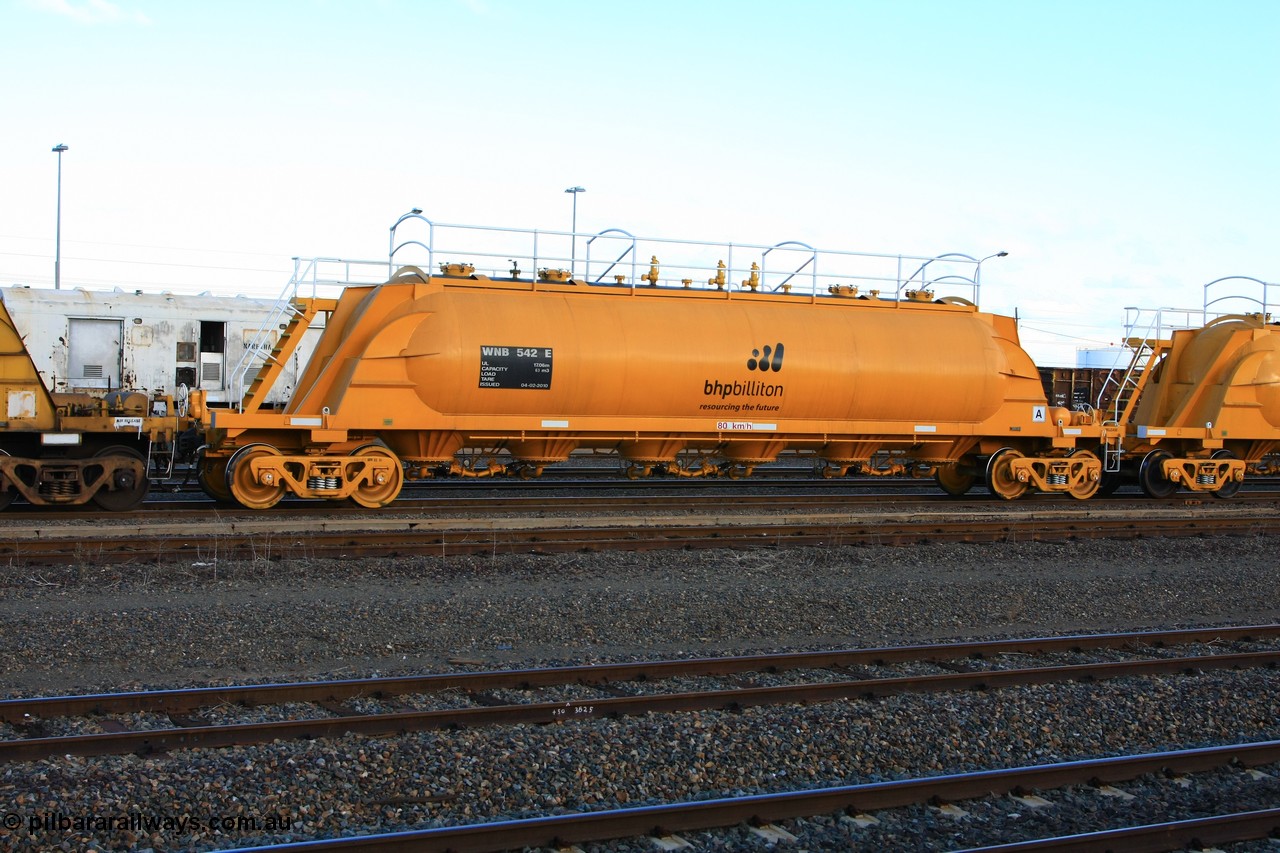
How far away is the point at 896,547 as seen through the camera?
1402 centimetres

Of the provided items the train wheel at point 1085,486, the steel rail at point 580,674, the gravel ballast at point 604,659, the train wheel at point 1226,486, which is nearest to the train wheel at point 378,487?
the gravel ballast at point 604,659

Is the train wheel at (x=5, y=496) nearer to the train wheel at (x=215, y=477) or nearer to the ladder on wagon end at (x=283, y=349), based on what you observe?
the train wheel at (x=215, y=477)

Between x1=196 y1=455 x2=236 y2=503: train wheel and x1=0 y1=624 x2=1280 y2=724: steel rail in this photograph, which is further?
x1=196 y1=455 x2=236 y2=503: train wheel

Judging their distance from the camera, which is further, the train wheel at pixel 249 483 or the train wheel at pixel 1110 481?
the train wheel at pixel 1110 481

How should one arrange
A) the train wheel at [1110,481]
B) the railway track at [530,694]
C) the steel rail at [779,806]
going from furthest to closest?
the train wheel at [1110,481] → the railway track at [530,694] → the steel rail at [779,806]

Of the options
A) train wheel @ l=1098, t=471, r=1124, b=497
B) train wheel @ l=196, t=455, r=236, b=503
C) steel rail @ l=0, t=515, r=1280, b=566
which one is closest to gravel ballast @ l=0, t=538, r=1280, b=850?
steel rail @ l=0, t=515, r=1280, b=566

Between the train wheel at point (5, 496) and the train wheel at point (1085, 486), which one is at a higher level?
the train wheel at point (1085, 486)

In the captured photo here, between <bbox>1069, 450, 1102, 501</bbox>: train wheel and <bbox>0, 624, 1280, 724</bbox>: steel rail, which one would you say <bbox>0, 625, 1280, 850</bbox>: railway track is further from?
<bbox>1069, 450, 1102, 501</bbox>: train wheel

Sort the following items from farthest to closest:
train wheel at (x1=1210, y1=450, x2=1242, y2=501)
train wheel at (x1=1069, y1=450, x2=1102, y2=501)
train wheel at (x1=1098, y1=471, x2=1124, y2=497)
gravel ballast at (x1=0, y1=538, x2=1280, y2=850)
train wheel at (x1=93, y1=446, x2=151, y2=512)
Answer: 1. train wheel at (x1=1098, y1=471, x2=1124, y2=497)
2. train wheel at (x1=1210, y1=450, x2=1242, y2=501)
3. train wheel at (x1=1069, y1=450, x2=1102, y2=501)
4. train wheel at (x1=93, y1=446, x2=151, y2=512)
5. gravel ballast at (x1=0, y1=538, x2=1280, y2=850)

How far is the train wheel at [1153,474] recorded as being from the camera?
20.8m

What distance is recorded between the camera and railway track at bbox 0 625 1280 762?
6238 mm

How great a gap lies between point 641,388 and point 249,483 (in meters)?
5.88

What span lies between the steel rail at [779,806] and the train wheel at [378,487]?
11.1 metres

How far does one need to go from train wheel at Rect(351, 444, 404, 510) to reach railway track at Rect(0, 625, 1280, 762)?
28.3 ft
